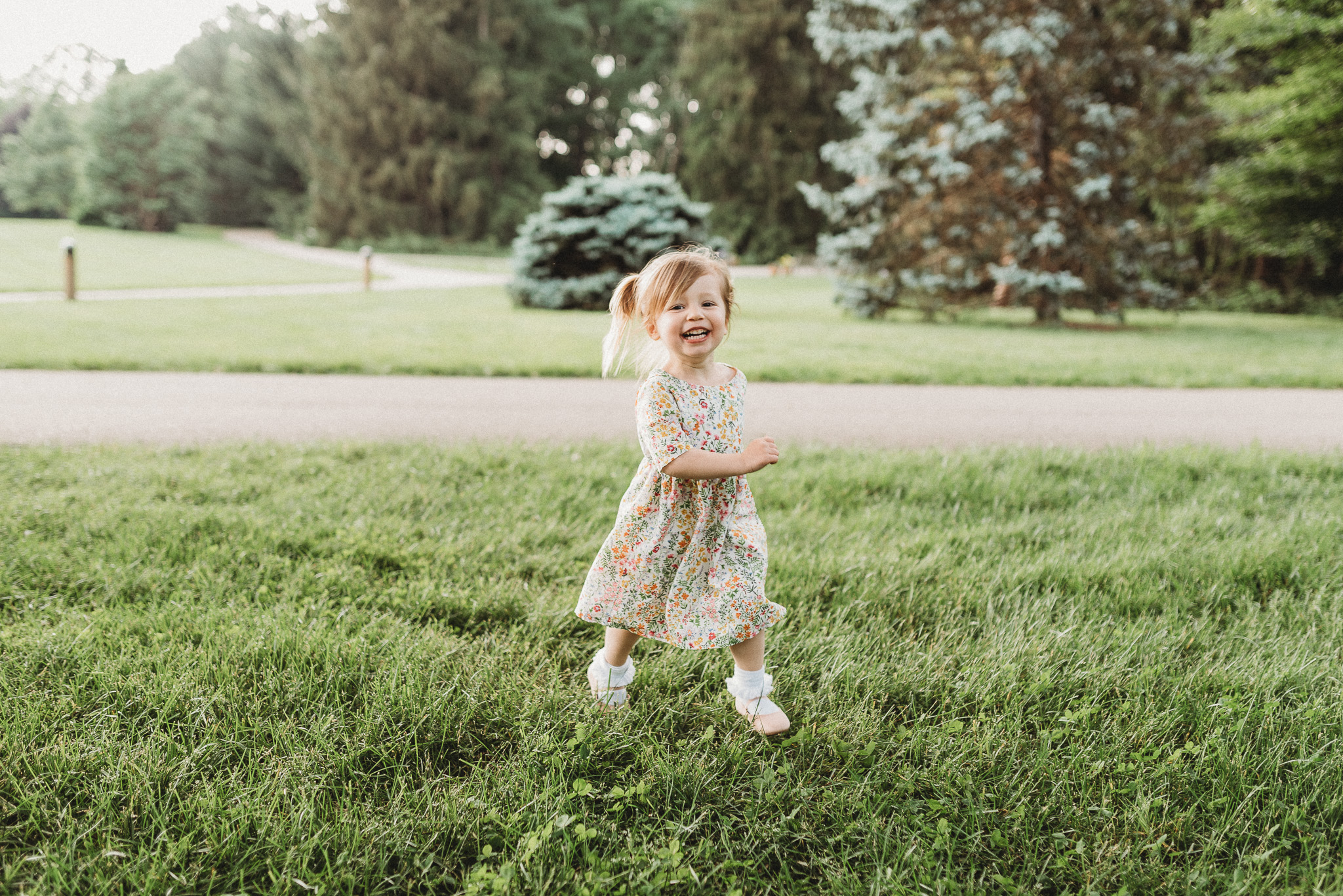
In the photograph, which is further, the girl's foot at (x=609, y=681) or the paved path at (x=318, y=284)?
the paved path at (x=318, y=284)

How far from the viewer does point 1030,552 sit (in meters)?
3.17

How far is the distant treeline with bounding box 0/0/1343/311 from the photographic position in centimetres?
1292

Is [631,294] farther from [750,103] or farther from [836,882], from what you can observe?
[750,103]

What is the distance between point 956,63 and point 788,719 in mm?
13350

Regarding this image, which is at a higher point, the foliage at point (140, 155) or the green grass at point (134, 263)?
the foliage at point (140, 155)

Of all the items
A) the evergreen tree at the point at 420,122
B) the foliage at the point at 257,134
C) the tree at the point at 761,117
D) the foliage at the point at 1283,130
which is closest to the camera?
the foliage at the point at 1283,130

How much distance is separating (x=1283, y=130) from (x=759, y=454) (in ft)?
58.8

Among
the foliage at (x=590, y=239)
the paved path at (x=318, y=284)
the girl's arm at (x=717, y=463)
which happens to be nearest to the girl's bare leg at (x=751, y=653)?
the girl's arm at (x=717, y=463)

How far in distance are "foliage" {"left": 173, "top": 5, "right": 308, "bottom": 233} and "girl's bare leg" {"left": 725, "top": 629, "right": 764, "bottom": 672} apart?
4689cm

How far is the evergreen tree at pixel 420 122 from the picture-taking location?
3631 centimetres

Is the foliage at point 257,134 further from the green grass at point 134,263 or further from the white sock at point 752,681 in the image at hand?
the white sock at point 752,681

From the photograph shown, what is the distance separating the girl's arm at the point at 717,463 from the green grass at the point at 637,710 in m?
0.63

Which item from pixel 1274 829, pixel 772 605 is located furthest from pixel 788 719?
pixel 1274 829

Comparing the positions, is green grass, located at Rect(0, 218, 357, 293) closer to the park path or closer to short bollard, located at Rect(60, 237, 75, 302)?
the park path
